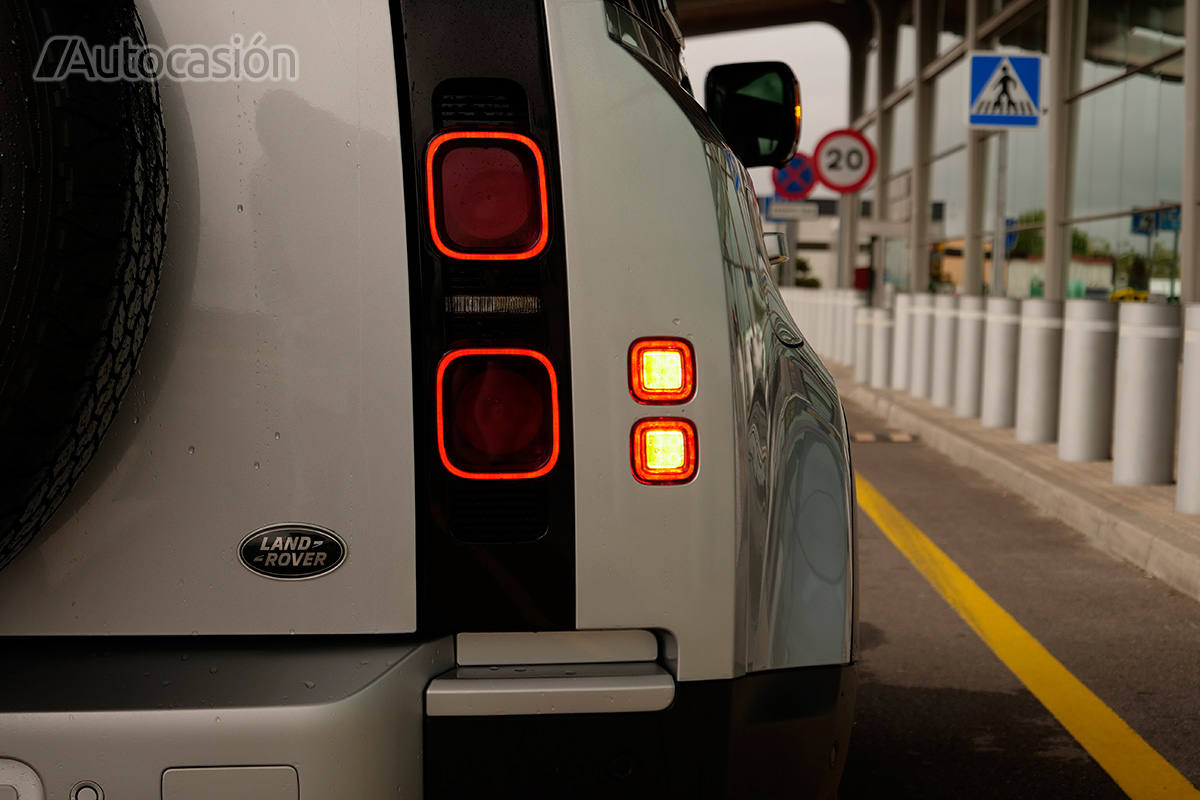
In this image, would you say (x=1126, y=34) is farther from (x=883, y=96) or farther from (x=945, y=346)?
(x=883, y=96)

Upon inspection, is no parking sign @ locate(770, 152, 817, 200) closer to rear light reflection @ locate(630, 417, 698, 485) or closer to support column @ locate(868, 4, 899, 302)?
support column @ locate(868, 4, 899, 302)

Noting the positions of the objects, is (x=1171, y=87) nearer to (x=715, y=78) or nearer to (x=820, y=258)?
(x=715, y=78)

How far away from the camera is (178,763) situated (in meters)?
1.99

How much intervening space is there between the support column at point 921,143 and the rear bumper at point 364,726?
26.4 meters

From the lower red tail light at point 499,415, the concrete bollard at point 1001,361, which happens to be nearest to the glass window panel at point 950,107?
the concrete bollard at point 1001,361

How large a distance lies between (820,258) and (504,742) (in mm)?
93175

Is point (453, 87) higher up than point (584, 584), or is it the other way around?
point (453, 87)

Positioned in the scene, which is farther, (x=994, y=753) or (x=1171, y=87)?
(x=1171, y=87)

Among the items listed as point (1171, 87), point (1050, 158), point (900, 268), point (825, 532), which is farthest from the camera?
point (900, 268)

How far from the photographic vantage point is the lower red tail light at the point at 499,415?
7.13ft

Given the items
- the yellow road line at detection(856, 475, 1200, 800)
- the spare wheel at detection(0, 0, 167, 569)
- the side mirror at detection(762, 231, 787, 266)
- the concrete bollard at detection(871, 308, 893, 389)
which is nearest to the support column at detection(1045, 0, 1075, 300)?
the concrete bollard at detection(871, 308, 893, 389)

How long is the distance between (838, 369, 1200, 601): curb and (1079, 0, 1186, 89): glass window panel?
605 centimetres

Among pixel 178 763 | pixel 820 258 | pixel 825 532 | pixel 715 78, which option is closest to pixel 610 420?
pixel 825 532

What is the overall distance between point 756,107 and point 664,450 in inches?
45.9
